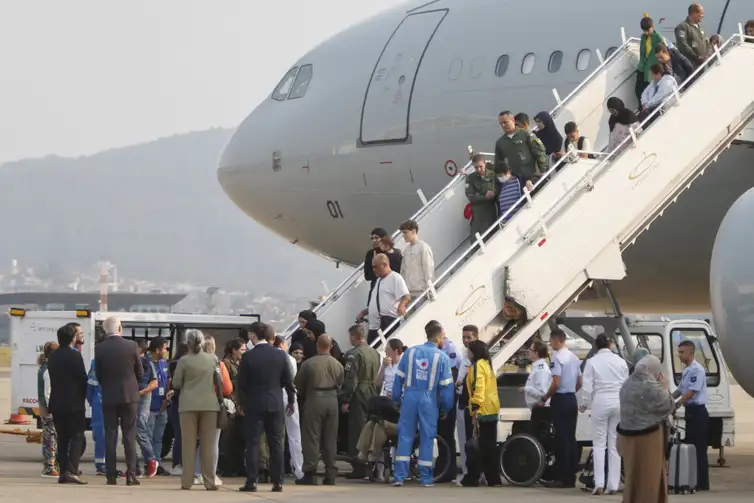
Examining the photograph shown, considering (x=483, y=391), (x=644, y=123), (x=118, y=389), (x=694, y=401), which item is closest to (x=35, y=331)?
(x=118, y=389)

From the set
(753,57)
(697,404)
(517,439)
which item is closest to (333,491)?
(517,439)

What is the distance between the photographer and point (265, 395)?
555 inches

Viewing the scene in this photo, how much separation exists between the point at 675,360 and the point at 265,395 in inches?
299

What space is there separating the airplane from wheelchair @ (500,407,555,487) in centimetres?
269

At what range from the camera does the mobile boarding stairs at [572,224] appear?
15.1 meters

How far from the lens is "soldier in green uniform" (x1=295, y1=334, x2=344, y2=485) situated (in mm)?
14398

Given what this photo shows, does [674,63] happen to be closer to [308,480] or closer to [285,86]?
[308,480]

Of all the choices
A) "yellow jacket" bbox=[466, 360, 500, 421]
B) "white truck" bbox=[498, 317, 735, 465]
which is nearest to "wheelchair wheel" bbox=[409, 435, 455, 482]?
"yellow jacket" bbox=[466, 360, 500, 421]

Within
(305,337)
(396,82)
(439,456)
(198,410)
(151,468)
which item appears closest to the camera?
(198,410)

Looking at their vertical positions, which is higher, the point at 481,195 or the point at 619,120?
the point at 619,120

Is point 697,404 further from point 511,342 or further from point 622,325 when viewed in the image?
point 622,325

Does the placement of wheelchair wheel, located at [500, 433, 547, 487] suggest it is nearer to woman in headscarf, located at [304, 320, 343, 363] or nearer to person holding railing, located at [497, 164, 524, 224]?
woman in headscarf, located at [304, 320, 343, 363]

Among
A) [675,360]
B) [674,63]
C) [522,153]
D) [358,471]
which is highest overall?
[674,63]

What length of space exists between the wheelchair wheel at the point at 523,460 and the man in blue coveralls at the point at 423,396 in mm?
839
